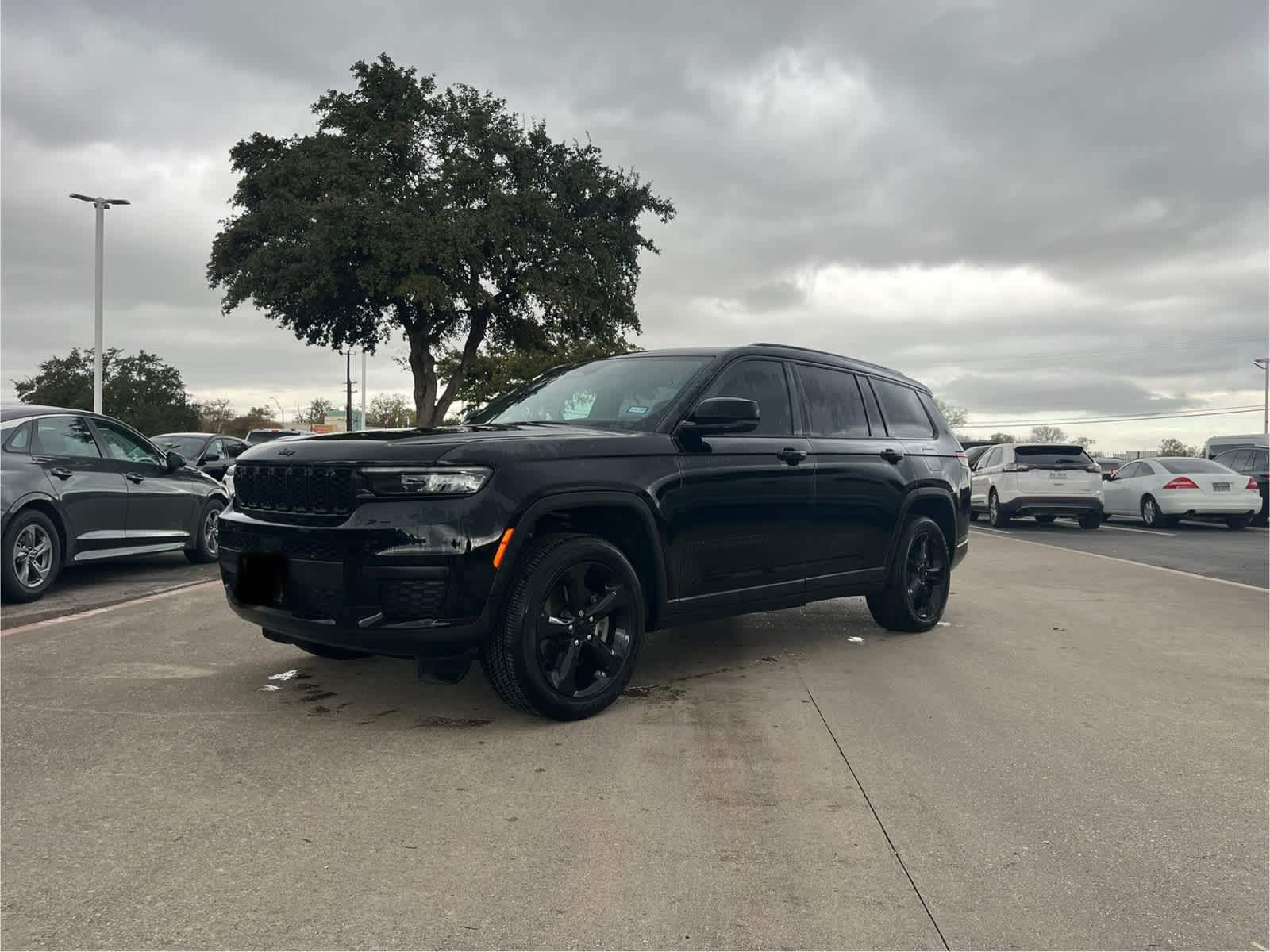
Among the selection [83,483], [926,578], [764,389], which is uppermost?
[764,389]

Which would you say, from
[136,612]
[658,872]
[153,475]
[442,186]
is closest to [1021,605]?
[658,872]

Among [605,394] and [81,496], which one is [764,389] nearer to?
[605,394]

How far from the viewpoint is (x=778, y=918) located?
8.63 feet

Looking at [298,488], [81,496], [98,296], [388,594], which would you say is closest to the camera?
[388,594]

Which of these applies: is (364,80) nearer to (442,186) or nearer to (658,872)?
(442,186)

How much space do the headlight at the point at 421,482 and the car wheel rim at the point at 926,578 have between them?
362 cm

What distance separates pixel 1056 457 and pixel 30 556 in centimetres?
1663

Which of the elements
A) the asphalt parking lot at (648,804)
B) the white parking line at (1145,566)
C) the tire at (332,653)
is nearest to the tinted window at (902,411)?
the asphalt parking lot at (648,804)

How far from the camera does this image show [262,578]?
173 inches

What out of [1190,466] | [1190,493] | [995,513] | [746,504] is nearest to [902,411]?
[746,504]

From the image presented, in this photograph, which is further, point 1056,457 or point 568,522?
point 1056,457

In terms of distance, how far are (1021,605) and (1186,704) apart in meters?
3.41

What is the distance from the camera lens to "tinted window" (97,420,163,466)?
29.6ft

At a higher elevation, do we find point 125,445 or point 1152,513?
point 125,445
